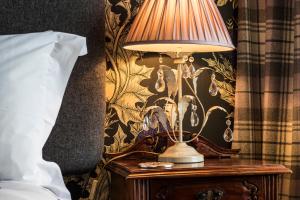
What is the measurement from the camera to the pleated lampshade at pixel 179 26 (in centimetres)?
137

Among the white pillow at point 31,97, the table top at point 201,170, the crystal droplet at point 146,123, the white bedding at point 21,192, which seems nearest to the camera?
the white bedding at point 21,192

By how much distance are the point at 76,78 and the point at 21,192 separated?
1.99 feet

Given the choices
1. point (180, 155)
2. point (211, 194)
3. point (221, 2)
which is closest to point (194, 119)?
point (180, 155)

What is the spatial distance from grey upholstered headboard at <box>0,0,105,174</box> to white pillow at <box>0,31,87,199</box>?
15cm

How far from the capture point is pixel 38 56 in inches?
51.3

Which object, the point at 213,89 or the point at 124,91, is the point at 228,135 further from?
the point at 124,91

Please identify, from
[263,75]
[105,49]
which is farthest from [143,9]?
[263,75]

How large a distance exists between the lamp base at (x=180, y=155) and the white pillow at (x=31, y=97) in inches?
13.5

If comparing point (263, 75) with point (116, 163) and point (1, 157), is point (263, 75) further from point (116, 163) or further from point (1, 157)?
point (1, 157)

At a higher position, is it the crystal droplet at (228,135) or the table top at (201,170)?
the crystal droplet at (228,135)

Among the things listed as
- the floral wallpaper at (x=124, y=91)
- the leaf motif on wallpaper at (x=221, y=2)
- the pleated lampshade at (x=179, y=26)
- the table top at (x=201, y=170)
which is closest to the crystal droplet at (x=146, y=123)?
the floral wallpaper at (x=124, y=91)

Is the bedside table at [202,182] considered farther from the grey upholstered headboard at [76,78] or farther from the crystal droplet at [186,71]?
the crystal droplet at [186,71]

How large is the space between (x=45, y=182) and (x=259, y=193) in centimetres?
65

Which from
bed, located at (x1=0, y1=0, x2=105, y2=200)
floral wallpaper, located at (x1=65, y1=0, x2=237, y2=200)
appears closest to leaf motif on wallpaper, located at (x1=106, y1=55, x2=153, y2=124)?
floral wallpaper, located at (x1=65, y1=0, x2=237, y2=200)
